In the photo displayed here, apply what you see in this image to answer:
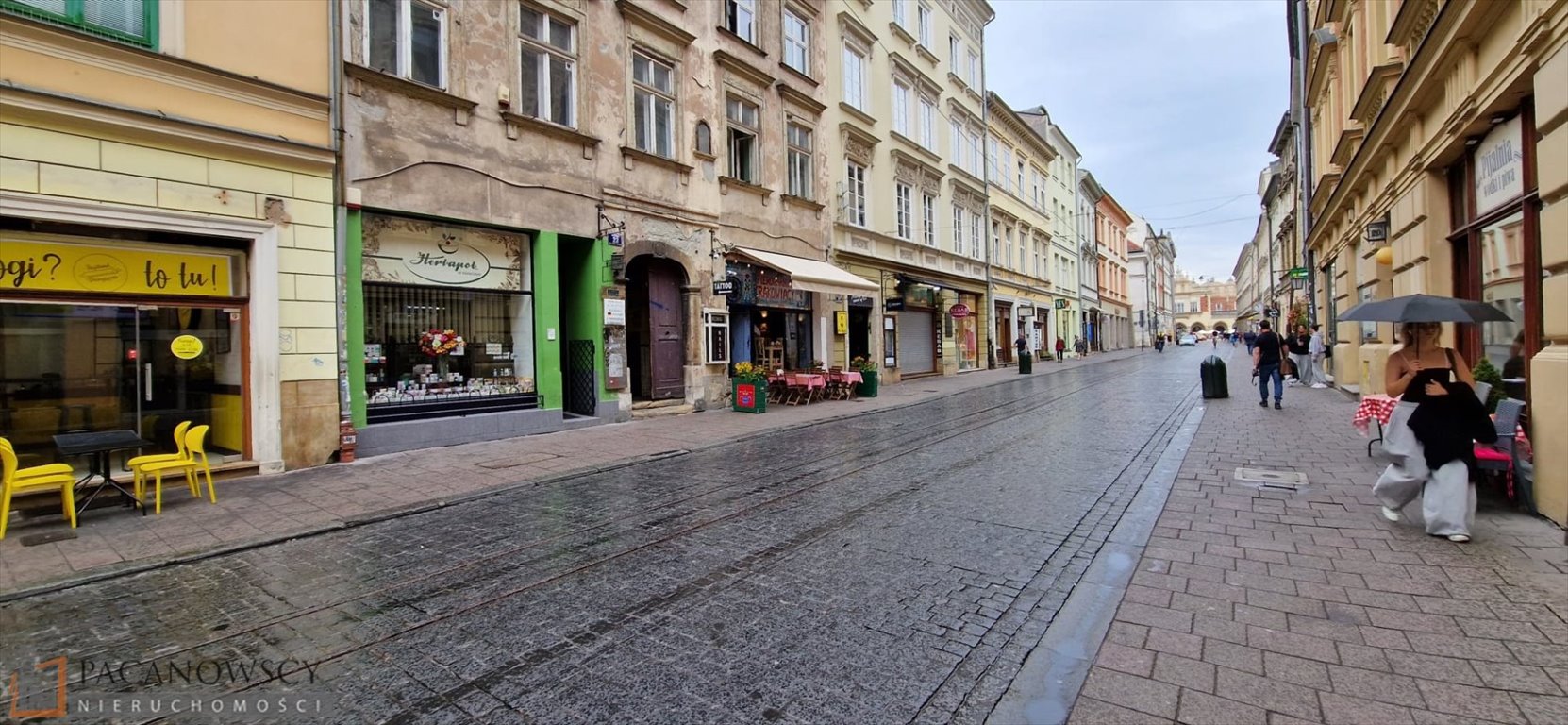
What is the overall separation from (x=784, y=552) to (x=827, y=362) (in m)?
14.1

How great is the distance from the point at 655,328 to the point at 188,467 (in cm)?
826

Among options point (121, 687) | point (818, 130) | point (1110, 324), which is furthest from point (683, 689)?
point (1110, 324)

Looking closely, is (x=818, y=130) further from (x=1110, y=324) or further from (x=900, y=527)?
(x=1110, y=324)

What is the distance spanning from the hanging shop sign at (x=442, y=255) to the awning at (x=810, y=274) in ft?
17.1

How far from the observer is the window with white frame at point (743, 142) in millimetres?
16000

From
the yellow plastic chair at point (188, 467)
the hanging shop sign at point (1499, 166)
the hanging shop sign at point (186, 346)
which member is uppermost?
the hanging shop sign at point (1499, 166)

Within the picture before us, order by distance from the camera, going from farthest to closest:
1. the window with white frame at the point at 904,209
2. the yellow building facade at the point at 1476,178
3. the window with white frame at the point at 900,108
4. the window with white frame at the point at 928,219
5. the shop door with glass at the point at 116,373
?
the window with white frame at the point at 928,219, the window with white frame at the point at 900,108, the window with white frame at the point at 904,209, the shop door with glass at the point at 116,373, the yellow building facade at the point at 1476,178

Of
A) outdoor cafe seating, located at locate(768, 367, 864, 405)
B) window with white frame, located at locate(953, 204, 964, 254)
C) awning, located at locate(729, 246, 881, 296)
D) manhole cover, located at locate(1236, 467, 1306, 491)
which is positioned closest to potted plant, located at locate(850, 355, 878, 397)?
outdoor cafe seating, located at locate(768, 367, 864, 405)

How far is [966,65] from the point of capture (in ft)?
92.4

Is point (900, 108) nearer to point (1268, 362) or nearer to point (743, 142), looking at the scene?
point (743, 142)

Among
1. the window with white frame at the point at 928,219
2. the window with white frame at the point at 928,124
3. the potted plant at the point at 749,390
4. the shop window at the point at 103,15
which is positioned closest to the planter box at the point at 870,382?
the potted plant at the point at 749,390

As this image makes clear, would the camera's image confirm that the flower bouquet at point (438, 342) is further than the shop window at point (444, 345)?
Yes

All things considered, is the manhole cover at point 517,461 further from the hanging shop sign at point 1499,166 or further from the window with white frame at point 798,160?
the window with white frame at point 798,160

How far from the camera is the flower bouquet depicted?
1049 cm
